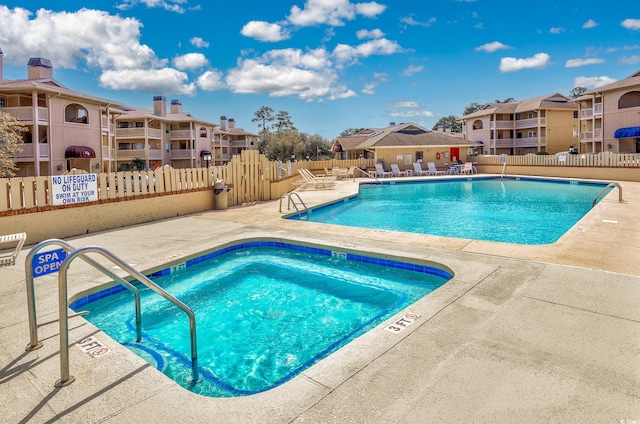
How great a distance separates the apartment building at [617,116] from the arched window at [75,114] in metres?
41.0

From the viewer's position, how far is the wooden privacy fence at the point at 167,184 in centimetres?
866

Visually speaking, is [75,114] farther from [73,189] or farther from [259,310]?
[259,310]

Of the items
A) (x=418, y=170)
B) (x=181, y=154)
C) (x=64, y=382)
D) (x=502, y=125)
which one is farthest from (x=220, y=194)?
(x=502, y=125)

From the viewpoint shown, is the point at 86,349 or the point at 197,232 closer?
the point at 86,349

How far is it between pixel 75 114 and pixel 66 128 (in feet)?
9.60

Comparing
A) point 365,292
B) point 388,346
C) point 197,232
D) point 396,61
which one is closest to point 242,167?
point 197,232

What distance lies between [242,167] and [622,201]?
14.0 m

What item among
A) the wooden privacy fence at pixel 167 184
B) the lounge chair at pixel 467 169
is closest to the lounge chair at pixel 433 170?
the lounge chair at pixel 467 169

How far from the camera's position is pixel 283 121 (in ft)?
256

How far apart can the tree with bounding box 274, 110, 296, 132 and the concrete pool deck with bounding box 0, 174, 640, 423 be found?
74.1 m

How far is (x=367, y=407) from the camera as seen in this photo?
2.81m

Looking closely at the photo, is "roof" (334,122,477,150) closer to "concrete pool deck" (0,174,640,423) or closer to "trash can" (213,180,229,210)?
"trash can" (213,180,229,210)

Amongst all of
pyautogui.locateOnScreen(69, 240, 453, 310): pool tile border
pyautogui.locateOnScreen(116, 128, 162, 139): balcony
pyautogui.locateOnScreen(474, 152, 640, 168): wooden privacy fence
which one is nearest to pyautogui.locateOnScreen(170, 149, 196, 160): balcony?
pyautogui.locateOnScreen(116, 128, 162, 139): balcony

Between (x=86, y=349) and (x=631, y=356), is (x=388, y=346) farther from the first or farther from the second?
(x=86, y=349)
